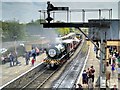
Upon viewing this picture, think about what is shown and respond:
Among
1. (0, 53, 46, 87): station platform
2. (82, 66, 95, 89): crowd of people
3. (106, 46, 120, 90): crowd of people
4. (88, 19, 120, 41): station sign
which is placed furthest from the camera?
(0, 53, 46, 87): station platform

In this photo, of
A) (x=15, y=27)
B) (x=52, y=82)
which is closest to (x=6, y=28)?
(x=15, y=27)

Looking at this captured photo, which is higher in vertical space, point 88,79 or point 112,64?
point 112,64

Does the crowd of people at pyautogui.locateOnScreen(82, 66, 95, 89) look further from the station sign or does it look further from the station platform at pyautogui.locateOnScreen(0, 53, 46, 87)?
the station platform at pyautogui.locateOnScreen(0, 53, 46, 87)

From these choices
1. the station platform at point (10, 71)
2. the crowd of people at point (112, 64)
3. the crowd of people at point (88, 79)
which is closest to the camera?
the crowd of people at point (88, 79)

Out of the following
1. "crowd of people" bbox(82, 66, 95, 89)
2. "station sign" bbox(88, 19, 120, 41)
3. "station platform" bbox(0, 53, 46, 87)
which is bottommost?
"station platform" bbox(0, 53, 46, 87)

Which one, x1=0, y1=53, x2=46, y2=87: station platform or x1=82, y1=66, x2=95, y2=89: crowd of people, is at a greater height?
x1=82, y1=66, x2=95, y2=89: crowd of people

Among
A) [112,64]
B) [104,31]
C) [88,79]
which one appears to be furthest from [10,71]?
[104,31]

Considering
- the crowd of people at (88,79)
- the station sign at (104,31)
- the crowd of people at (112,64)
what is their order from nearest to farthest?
the station sign at (104,31) → the crowd of people at (88,79) → the crowd of people at (112,64)

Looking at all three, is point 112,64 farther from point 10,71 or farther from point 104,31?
point 10,71

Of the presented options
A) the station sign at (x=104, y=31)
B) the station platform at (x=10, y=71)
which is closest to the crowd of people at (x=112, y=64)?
the station sign at (x=104, y=31)

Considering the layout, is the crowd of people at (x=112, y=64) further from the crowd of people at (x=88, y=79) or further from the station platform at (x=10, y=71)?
the station platform at (x=10, y=71)

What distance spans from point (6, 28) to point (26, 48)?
6967 millimetres

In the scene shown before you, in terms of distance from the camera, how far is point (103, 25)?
14805 millimetres

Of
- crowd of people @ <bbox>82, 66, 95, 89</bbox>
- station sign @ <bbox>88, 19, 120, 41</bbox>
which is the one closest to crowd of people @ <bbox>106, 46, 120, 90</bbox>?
crowd of people @ <bbox>82, 66, 95, 89</bbox>
